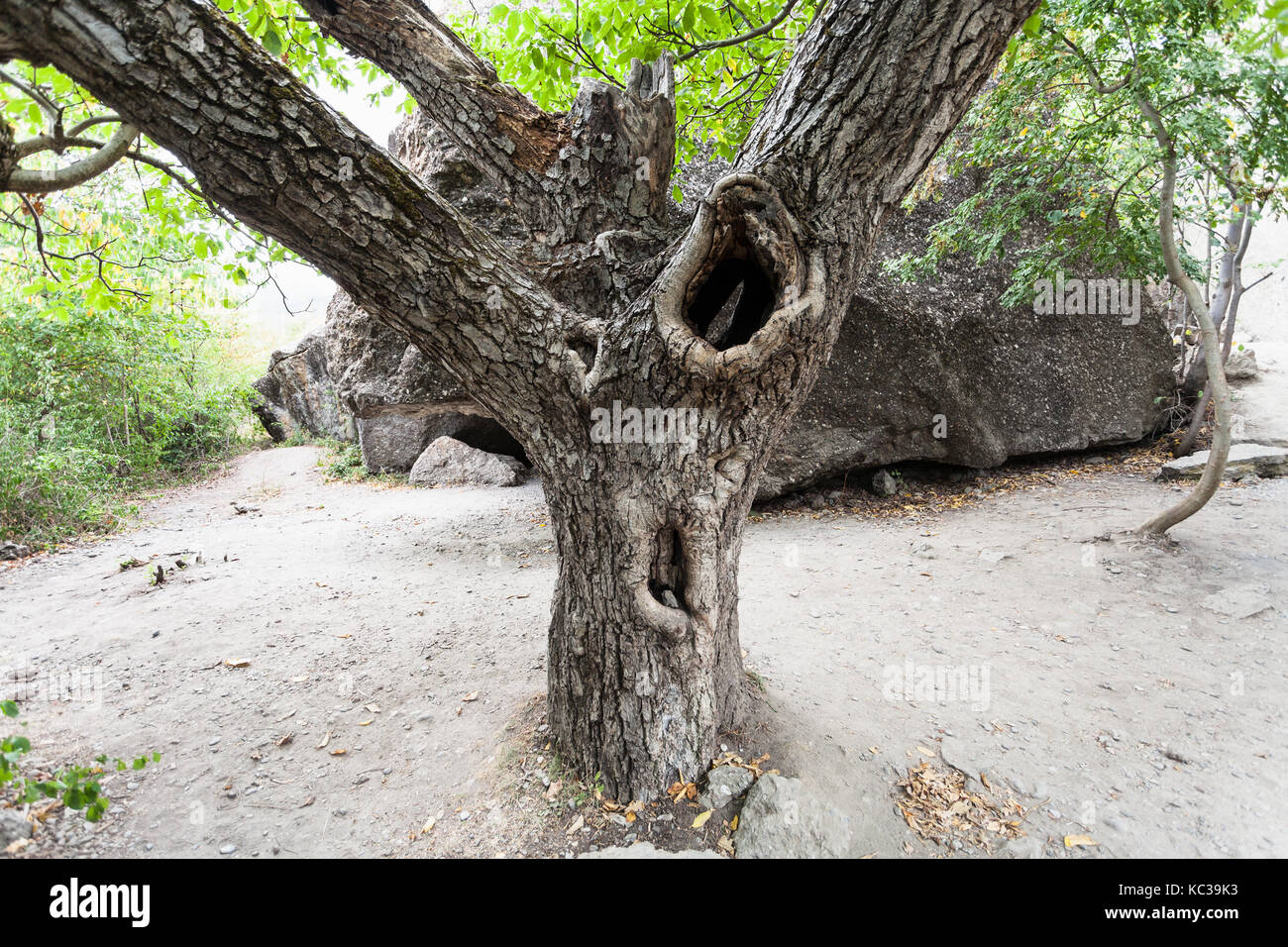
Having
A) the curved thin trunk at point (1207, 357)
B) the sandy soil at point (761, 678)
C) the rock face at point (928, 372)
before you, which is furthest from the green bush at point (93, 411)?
the curved thin trunk at point (1207, 357)

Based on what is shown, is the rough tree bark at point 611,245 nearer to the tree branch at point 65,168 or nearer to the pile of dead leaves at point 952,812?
the tree branch at point 65,168

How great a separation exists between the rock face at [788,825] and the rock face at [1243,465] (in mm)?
6784

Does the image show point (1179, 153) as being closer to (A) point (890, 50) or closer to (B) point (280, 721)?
(A) point (890, 50)

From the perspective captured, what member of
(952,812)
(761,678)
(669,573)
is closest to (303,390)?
(761,678)

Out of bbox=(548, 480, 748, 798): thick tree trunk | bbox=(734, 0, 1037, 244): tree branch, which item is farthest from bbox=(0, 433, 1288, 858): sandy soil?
bbox=(734, 0, 1037, 244): tree branch

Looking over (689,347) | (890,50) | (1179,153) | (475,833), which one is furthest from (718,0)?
(475,833)

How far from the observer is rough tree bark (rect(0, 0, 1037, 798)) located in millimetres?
1901

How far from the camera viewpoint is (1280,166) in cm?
403

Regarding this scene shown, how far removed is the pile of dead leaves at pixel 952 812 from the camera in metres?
2.52

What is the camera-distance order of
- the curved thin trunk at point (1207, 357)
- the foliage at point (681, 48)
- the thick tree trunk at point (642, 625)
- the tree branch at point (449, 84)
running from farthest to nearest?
the curved thin trunk at point (1207, 357)
the foliage at point (681, 48)
the tree branch at point (449, 84)
the thick tree trunk at point (642, 625)

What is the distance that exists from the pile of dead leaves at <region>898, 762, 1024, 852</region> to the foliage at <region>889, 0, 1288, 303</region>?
326 cm

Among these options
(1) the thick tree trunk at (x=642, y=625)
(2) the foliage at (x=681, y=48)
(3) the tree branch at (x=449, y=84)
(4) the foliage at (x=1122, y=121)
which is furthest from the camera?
(4) the foliage at (x=1122, y=121)

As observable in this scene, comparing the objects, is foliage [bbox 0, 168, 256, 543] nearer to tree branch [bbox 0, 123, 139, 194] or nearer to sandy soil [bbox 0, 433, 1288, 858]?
sandy soil [bbox 0, 433, 1288, 858]

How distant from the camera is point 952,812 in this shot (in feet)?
8.61
